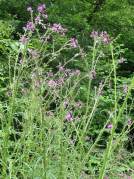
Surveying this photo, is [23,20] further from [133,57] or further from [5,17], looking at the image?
[133,57]

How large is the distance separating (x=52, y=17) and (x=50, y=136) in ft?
20.5

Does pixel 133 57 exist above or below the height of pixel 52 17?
below

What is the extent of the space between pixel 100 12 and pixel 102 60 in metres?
1.53

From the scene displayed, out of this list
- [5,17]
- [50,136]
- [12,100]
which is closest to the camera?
[12,100]

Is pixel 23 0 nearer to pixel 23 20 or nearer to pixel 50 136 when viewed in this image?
pixel 23 20

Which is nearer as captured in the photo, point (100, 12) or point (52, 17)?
point (52, 17)

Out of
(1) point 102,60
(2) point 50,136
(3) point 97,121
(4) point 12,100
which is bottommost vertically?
(3) point 97,121

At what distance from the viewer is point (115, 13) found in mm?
8719

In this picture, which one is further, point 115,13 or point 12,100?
point 115,13

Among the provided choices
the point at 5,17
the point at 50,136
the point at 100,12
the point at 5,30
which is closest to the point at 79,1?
the point at 100,12

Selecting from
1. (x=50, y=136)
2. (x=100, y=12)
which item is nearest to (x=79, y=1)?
(x=100, y=12)

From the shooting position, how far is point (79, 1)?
8.63 meters

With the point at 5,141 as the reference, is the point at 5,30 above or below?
below

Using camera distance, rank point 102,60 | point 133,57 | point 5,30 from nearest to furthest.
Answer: point 5,30
point 102,60
point 133,57
